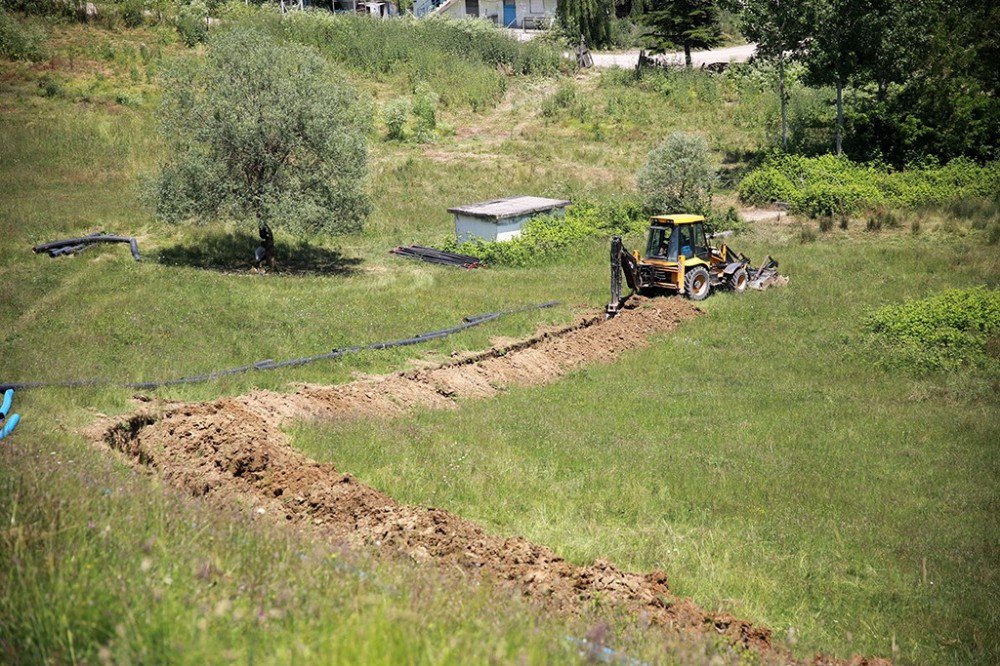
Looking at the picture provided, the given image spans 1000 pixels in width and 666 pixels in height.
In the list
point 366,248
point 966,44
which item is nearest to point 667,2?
point 966,44

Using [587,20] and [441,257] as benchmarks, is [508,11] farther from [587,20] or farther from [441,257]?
[441,257]

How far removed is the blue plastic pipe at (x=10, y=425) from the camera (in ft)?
39.4

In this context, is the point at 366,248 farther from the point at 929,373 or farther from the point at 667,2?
the point at 667,2

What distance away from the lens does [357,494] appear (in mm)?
10945

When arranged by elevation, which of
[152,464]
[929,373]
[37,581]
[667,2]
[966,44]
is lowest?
[929,373]

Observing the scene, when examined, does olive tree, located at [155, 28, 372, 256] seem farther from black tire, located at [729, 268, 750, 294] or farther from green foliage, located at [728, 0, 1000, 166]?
green foliage, located at [728, 0, 1000, 166]

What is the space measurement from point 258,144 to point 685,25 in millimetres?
41002

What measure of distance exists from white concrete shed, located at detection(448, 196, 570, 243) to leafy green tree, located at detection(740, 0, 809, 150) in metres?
15.4

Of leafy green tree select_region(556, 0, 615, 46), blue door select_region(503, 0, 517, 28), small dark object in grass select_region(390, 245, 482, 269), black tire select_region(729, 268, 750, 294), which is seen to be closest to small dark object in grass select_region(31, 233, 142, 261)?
small dark object in grass select_region(390, 245, 482, 269)

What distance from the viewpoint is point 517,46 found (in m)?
63.2

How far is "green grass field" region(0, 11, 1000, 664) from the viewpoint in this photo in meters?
5.70

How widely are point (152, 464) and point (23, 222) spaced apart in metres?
20.8

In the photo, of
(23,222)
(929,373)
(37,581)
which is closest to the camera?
(37,581)

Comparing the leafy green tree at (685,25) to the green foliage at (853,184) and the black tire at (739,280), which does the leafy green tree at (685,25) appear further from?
the black tire at (739,280)
